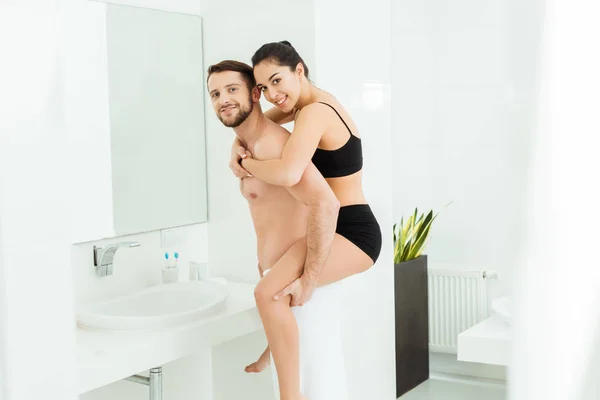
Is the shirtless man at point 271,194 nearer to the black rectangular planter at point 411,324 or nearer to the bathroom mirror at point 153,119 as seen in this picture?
the bathroom mirror at point 153,119

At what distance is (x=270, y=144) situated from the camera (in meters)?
2.22

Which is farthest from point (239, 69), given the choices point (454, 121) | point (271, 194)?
point (454, 121)

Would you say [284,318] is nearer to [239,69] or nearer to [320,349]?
[320,349]

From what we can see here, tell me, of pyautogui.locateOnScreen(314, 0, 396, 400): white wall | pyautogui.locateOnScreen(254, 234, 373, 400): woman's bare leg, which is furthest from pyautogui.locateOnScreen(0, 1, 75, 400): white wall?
pyautogui.locateOnScreen(314, 0, 396, 400): white wall

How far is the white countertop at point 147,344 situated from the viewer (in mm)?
2078

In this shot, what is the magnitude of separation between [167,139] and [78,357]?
3.82 ft

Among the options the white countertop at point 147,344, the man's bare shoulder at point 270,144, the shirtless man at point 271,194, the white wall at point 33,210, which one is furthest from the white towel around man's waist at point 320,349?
the white wall at point 33,210

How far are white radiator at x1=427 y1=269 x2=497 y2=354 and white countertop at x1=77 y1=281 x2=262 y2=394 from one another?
6.09 feet

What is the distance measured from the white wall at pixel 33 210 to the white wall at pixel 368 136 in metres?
1.47

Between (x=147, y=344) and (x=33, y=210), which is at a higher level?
(x=33, y=210)

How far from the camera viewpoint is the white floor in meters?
3.85

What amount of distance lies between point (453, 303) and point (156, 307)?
2.12 m

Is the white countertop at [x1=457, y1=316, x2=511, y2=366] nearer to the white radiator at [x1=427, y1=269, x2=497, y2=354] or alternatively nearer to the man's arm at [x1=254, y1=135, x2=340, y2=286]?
the man's arm at [x1=254, y1=135, x2=340, y2=286]

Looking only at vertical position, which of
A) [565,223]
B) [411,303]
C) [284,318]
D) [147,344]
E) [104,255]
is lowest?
[411,303]
